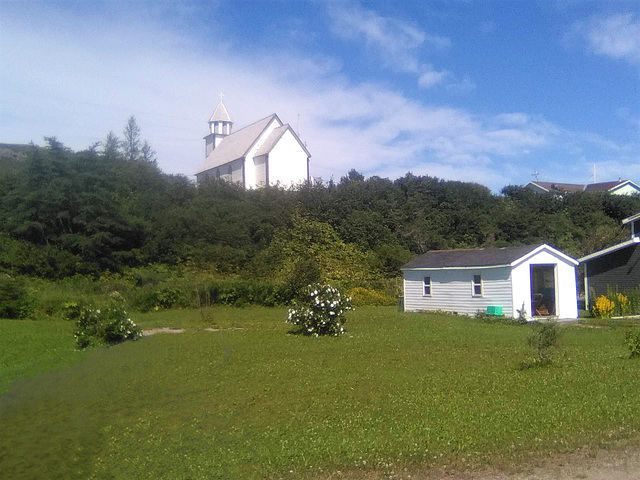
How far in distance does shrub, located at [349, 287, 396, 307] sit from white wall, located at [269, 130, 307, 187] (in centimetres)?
1721

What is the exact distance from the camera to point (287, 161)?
48844 mm

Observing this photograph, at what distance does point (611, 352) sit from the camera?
1396 centimetres

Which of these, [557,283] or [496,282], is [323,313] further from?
[557,283]

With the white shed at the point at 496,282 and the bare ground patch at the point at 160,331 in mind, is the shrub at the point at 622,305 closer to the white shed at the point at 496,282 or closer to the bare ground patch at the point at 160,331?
the white shed at the point at 496,282

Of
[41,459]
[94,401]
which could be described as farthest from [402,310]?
[41,459]

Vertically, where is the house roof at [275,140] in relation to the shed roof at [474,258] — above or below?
above

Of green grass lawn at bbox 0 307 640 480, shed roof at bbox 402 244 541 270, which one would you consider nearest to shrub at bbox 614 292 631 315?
shed roof at bbox 402 244 541 270

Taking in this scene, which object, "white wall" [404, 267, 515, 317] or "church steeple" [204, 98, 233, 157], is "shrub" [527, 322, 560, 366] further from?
"church steeple" [204, 98, 233, 157]

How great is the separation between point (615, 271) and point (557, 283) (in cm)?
466

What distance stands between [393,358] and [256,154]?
3773 centimetres

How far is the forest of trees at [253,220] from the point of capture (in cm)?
3259

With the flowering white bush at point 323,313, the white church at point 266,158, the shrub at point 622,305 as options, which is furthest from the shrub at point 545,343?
the white church at point 266,158

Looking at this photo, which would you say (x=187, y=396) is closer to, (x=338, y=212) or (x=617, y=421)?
(x=617, y=421)

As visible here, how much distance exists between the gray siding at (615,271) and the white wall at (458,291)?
611 centimetres
